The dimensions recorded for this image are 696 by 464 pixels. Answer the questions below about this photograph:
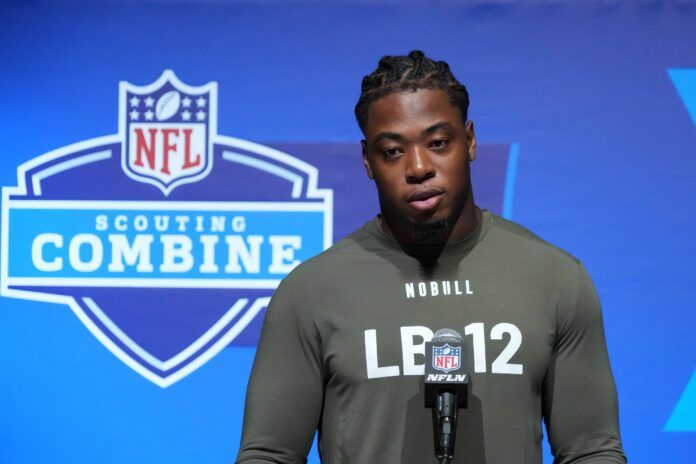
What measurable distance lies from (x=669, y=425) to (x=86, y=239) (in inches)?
65.8

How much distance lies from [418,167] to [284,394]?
0.33 m

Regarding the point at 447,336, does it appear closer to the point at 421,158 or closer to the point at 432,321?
the point at 432,321

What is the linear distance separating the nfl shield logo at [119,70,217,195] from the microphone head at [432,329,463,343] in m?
1.63

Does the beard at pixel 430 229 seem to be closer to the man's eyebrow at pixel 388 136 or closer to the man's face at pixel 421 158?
the man's face at pixel 421 158

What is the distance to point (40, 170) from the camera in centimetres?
265

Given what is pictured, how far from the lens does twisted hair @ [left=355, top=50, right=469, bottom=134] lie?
1214 millimetres

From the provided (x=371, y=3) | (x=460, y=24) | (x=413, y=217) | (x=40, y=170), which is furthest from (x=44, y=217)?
(x=413, y=217)

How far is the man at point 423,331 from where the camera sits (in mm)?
1153

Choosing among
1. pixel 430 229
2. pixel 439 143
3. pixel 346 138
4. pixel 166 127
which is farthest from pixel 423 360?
pixel 166 127

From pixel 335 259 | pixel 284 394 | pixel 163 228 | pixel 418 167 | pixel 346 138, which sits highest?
pixel 346 138

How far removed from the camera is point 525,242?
1.27 metres

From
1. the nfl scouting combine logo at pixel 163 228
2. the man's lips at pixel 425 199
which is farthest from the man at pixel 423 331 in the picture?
Result: the nfl scouting combine logo at pixel 163 228

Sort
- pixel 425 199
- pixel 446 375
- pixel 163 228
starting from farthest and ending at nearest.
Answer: pixel 163 228
pixel 425 199
pixel 446 375

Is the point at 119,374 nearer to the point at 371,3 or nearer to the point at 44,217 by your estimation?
the point at 44,217
